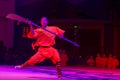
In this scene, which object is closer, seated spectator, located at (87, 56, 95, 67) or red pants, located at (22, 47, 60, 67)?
red pants, located at (22, 47, 60, 67)

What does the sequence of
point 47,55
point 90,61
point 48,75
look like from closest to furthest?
point 47,55 → point 48,75 → point 90,61

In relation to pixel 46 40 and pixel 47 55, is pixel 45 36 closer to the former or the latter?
pixel 46 40

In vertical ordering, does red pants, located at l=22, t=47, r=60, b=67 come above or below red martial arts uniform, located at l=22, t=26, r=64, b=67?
below

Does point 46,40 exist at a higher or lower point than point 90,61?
higher

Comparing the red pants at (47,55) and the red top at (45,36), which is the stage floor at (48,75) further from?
the red top at (45,36)

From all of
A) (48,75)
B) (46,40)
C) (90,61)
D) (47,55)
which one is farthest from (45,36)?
(90,61)

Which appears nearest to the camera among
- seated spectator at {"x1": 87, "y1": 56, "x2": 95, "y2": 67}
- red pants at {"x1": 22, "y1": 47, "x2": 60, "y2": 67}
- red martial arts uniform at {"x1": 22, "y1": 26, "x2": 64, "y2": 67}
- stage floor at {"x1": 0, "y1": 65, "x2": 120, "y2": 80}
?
red pants at {"x1": 22, "y1": 47, "x2": 60, "y2": 67}

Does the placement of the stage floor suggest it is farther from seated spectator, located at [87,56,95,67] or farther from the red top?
seated spectator, located at [87,56,95,67]

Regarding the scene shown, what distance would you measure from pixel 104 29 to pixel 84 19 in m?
1.28

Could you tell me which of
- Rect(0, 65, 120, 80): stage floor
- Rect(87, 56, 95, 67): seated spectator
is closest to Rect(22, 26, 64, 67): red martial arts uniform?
Rect(0, 65, 120, 80): stage floor

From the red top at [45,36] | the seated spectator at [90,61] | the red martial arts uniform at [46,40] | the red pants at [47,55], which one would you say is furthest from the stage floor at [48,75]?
the seated spectator at [90,61]

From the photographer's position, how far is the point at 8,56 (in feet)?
75.8

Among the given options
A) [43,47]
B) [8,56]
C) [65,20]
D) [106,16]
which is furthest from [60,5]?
[43,47]

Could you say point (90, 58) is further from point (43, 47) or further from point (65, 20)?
point (43, 47)
